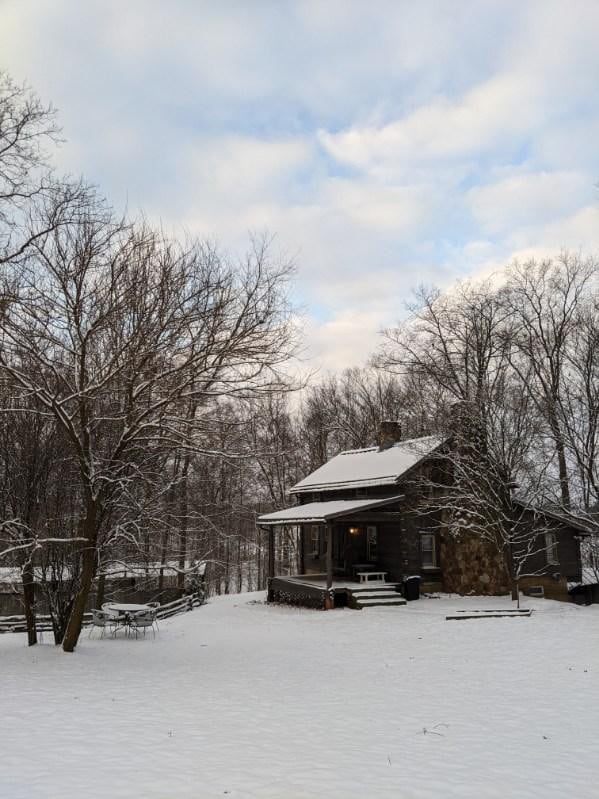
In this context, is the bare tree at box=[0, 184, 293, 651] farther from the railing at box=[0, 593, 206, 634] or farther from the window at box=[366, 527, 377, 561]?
the window at box=[366, 527, 377, 561]

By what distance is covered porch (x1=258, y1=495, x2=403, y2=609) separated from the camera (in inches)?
859

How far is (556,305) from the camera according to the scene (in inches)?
1235

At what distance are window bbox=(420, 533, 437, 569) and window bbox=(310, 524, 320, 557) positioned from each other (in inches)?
230

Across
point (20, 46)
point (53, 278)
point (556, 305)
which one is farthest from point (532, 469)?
point (20, 46)

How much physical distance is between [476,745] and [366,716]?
67.5 inches

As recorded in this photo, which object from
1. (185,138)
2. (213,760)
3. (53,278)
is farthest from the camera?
(185,138)

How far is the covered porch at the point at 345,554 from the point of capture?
71.6 feet

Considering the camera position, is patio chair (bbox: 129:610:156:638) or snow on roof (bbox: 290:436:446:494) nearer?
patio chair (bbox: 129:610:156:638)

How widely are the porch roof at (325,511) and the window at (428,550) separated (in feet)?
7.29

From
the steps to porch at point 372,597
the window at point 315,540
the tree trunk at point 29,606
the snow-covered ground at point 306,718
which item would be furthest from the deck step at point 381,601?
the tree trunk at point 29,606

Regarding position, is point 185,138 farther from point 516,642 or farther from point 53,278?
point 516,642

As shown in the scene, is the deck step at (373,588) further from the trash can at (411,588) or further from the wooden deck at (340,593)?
the trash can at (411,588)

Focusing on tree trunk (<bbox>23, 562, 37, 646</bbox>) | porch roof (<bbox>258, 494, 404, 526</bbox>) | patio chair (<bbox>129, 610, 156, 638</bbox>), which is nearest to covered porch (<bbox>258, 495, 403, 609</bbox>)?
porch roof (<bbox>258, 494, 404, 526</bbox>)

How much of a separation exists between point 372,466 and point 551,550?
26.3 ft
